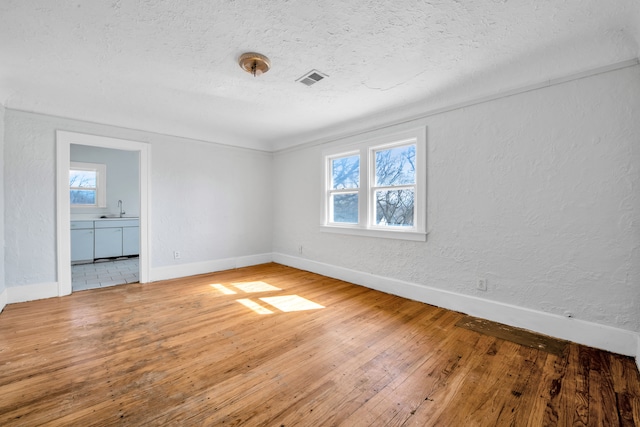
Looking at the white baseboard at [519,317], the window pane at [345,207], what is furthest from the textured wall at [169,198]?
the white baseboard at [519,317]

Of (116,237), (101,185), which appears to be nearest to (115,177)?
(101,185)

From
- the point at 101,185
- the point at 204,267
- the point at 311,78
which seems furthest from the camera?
the point at 101,185

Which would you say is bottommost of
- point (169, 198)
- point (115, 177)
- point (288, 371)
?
point (288, 371)

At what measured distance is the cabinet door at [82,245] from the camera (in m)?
5.13

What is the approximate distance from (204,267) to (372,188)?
3.12m

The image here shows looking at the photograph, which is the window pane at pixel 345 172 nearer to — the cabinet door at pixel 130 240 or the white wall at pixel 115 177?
the white wall at pixel 115 177

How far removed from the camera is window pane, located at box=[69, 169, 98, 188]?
5664 mm

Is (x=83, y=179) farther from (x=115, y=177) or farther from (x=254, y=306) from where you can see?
(x=254, y=306)

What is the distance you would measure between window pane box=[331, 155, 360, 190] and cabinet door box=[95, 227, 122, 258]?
4688 millimetres

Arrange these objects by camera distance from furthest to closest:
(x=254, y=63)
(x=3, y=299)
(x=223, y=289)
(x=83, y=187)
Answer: (x=83, y=187), (x=223, y=289), (x=3, y=299), (x=254, y=63)

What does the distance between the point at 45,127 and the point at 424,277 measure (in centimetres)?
501

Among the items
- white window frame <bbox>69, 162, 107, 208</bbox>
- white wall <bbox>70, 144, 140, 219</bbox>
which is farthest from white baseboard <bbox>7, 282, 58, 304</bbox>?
white window frame <bbox>69, 162, 107, 208</bbox>

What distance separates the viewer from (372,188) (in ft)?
12.9

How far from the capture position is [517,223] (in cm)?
260
